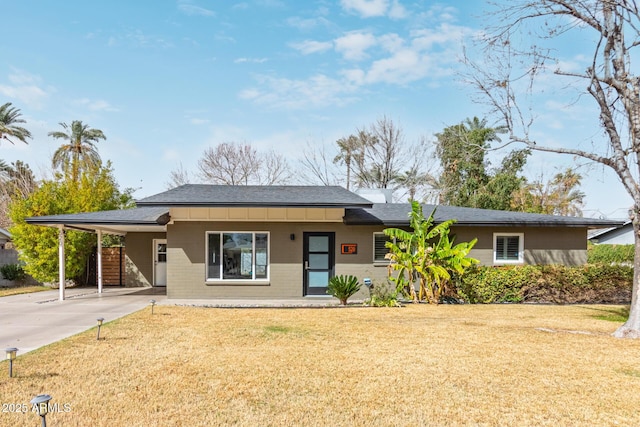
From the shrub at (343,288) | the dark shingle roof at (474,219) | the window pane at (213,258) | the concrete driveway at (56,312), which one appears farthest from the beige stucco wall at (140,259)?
the dark shingle roof at (474,219)

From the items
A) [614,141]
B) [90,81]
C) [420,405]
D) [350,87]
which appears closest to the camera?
[420,405]

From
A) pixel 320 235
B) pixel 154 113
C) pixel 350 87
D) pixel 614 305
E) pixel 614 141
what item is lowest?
pixel 614 305

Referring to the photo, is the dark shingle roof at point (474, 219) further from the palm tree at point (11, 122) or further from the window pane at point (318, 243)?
the palm tree at point (11, 122)

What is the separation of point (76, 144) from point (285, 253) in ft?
86.9

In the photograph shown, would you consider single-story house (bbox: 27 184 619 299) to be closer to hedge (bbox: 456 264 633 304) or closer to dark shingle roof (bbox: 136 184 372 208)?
dark shingle roof (bbox: 136 184 372 208)

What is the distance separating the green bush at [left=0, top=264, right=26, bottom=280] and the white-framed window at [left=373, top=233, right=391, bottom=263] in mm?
15779

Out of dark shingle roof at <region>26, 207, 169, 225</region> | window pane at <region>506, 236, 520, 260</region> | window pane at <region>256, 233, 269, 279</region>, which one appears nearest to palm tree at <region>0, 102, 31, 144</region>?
dark shingle roof at <region>26, 207, 169, 225</region>

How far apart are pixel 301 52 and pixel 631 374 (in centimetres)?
1856

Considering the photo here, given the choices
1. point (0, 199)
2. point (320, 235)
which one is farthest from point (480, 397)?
point (0, 199)

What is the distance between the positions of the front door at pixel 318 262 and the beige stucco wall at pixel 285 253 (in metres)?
0.22

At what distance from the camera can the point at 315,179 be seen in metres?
32.0

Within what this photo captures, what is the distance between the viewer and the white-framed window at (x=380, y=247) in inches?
553

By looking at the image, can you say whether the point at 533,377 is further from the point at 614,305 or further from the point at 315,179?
the point at 315,179

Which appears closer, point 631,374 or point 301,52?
point 631,374
